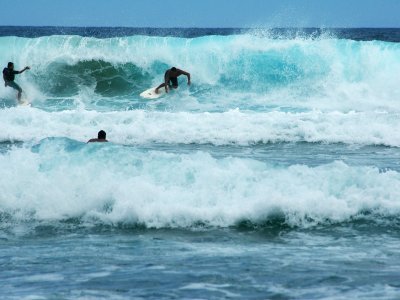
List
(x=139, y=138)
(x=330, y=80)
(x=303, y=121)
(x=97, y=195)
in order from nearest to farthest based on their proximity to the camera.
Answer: (x=97, y=195) < (x=139, y=138) < (x=303, y=121) < (x=330, y=80)

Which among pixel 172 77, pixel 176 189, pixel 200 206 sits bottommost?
pixel 200 206

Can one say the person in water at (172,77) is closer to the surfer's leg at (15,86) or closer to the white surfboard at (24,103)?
the white surfboard at (24,103)

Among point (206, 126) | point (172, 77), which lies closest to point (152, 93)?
point (172, 77)

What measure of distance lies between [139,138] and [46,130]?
233 centimetres

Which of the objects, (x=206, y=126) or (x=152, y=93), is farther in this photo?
(x=152, y=93)

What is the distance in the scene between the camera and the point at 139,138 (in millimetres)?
15086

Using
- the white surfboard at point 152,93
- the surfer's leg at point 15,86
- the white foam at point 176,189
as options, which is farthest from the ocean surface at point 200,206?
the surfer's leg at point 15,86

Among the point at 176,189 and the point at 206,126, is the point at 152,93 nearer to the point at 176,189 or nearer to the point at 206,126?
the point at 206,126

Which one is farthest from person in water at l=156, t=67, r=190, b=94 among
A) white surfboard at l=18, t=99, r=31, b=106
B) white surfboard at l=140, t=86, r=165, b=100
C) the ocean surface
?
white surfboard at l=18, t=99, r=31, b=106

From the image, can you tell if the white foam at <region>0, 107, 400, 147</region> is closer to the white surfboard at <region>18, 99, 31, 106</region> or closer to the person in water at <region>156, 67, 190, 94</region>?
the white surfboard at <region>18, 99, 31, 106</region>

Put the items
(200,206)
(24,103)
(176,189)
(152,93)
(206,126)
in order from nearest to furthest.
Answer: (200,206) → (176,189) → (206,126) → (24,103) → (152,93)

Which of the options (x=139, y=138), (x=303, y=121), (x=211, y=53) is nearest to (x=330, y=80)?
(x=211, y=53)

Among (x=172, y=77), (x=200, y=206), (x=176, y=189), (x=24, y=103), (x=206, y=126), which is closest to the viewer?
(x=200, y=206)

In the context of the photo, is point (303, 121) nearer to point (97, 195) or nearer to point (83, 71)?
point (97, 195)
